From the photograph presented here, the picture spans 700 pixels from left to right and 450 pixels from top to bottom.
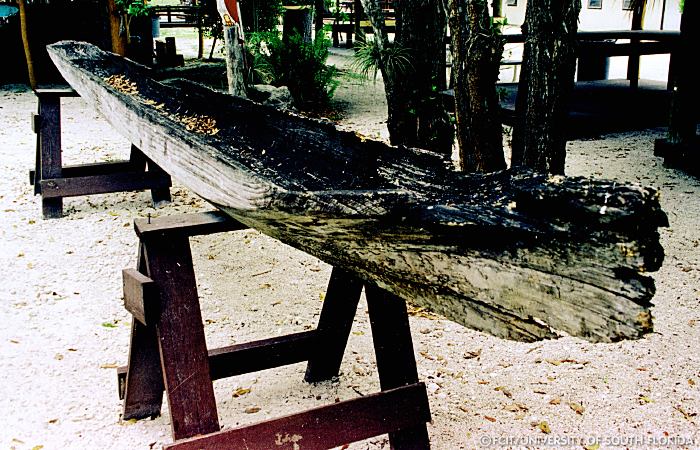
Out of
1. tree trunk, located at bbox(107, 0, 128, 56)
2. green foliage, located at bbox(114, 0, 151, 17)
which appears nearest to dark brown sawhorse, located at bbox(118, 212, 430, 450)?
green foliage, located at bbox(114, 0, 151, 17)

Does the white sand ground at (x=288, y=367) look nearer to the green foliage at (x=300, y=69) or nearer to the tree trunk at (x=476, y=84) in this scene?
the tree trunk at (x=476, y=84)

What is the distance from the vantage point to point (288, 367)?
141 inches

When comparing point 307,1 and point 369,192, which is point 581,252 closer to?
point 369,192

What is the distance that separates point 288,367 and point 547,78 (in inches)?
93.4

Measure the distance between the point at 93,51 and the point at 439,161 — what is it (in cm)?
418

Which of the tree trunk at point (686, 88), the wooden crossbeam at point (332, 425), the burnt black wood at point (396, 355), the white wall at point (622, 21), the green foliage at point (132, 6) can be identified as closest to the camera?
the wooden crossbeam at point (332, 425)

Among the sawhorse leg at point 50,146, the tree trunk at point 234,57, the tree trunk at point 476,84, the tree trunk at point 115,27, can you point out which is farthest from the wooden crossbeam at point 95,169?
the tree trunk at point 115,27

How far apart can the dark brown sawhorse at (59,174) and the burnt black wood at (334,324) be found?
3.30 metres

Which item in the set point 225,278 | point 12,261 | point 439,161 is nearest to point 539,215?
point 439,161

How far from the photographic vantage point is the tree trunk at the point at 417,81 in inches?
237

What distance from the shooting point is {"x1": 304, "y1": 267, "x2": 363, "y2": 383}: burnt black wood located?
3033 millimetres

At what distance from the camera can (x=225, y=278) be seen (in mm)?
4816

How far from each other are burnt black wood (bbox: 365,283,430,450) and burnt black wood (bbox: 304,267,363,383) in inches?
10.6

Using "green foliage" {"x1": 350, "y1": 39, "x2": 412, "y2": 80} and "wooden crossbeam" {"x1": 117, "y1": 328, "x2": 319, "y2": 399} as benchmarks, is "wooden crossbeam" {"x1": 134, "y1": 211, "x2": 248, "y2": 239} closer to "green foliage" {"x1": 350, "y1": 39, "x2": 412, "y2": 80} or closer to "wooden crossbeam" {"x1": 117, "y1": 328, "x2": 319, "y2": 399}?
"wooden crossbeam" {"x1": 117, "y1": 328, "x2": 319, "y2": 399}
